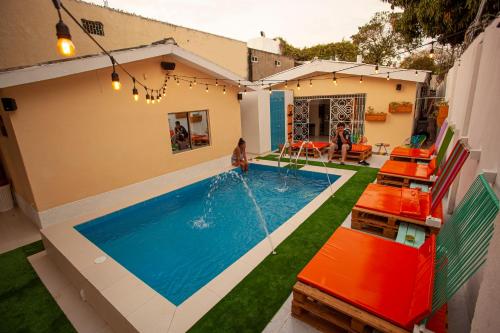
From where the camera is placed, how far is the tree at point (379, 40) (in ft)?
82.7

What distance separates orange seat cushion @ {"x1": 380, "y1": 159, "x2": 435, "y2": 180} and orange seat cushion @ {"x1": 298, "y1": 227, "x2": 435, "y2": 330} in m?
3.67

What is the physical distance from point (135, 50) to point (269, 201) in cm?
577

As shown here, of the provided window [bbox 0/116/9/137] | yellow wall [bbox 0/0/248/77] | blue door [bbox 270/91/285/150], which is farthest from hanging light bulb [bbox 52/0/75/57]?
blue door [bbox 270/91/285/150]

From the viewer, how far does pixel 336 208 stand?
6121mm

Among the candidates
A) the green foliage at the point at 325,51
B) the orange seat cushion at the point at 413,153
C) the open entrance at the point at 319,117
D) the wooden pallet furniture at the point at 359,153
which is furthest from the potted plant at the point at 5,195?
the green foliage at the point at 325,51

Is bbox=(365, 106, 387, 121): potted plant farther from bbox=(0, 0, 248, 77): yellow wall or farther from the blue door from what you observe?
bbox=(0, 0, 248, 77): yellow wall

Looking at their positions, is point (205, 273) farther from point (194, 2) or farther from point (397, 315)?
point (194, 2)

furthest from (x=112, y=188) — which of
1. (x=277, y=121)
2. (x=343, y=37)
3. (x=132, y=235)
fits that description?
(x=343, y=37)

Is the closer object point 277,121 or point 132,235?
point 132,235

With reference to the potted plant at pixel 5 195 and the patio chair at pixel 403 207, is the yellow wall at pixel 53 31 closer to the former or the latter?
the potted plant at pixel 5 195

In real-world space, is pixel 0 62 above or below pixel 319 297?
above

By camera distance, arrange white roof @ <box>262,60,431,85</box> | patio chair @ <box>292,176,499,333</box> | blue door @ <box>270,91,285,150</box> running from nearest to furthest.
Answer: patio chair @ <box>292,176,499,333</box> → white roof @ <box>262,60,431,85</box> → blue door @ <box>270,91,285,150</box>

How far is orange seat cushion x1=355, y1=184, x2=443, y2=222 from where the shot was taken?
4.46 metres

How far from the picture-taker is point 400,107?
34.9ft
